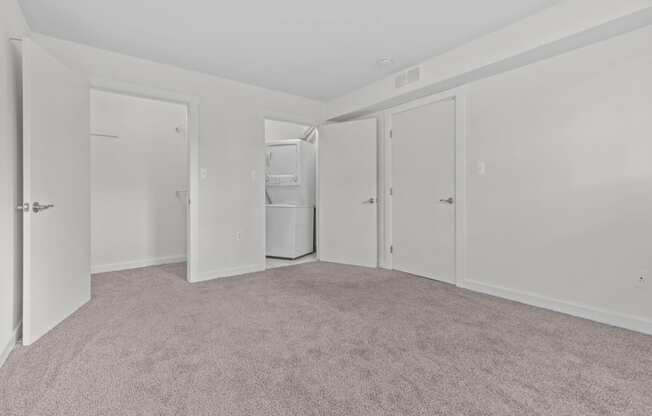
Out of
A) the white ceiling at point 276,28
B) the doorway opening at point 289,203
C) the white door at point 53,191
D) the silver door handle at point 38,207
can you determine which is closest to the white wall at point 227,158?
the white ceiling at point 276,28

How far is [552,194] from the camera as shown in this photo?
246 cm

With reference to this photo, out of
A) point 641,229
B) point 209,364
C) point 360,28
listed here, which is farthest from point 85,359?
point 641,229

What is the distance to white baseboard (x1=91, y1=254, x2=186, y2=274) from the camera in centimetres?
375

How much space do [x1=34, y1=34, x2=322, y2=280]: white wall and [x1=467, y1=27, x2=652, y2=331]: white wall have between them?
7.80ft

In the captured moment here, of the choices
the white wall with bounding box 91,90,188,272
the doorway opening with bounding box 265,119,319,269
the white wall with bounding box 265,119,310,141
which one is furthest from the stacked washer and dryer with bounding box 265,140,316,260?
the white wall with bounding box 91,90,188,272

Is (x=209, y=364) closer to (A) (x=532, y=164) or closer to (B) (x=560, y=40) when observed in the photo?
(A) (x=532, y=164)

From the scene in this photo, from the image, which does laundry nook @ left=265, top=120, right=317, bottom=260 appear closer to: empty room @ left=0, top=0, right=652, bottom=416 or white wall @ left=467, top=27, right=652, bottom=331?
empty room @ left=0, top=0, right=652, bottom=416

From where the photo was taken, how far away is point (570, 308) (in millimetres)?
2357

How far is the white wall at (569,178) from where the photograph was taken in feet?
6.78

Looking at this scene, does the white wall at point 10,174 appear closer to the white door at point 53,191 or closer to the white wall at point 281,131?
the white door at point 53,191

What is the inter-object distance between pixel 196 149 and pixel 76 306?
1.75m

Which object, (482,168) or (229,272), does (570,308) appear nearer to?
(482,168)

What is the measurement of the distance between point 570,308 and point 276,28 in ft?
10.2

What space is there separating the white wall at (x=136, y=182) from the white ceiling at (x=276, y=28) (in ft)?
4.34
